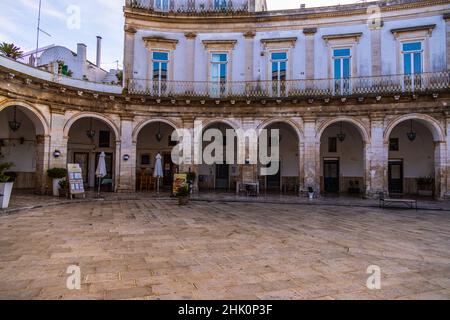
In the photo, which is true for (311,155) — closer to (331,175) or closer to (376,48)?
(331,175)

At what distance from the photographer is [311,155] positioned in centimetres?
1592

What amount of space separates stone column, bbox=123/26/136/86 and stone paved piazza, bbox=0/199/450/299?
1044 centimetres

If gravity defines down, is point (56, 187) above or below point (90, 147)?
below

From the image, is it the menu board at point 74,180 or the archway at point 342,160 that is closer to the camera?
the menu board at point 74,180

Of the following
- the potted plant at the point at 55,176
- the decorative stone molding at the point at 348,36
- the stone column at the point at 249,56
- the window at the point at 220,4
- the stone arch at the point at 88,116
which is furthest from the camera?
the window at the point at 220,4

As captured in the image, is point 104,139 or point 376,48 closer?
point 376,48

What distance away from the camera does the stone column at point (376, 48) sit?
51.5 feet

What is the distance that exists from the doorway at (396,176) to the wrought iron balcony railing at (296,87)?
5123 millimetres

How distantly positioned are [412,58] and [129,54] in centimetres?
1613

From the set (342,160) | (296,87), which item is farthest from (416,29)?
(342,160)

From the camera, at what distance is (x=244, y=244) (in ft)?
19.3

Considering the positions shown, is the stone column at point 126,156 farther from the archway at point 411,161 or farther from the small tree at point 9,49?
the archway at point 411,161

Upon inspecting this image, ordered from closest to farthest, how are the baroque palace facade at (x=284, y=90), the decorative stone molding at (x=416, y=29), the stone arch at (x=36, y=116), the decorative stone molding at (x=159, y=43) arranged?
the stone arch at (x=36, y=116)
the baroque palace facade at (x=284, y=90)
the decorative stone molding at (x=416, y=29)
the decorative stone molding at (x=159, y=43)

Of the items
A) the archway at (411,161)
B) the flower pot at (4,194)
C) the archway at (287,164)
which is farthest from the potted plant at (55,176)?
the archway at (411,161)
